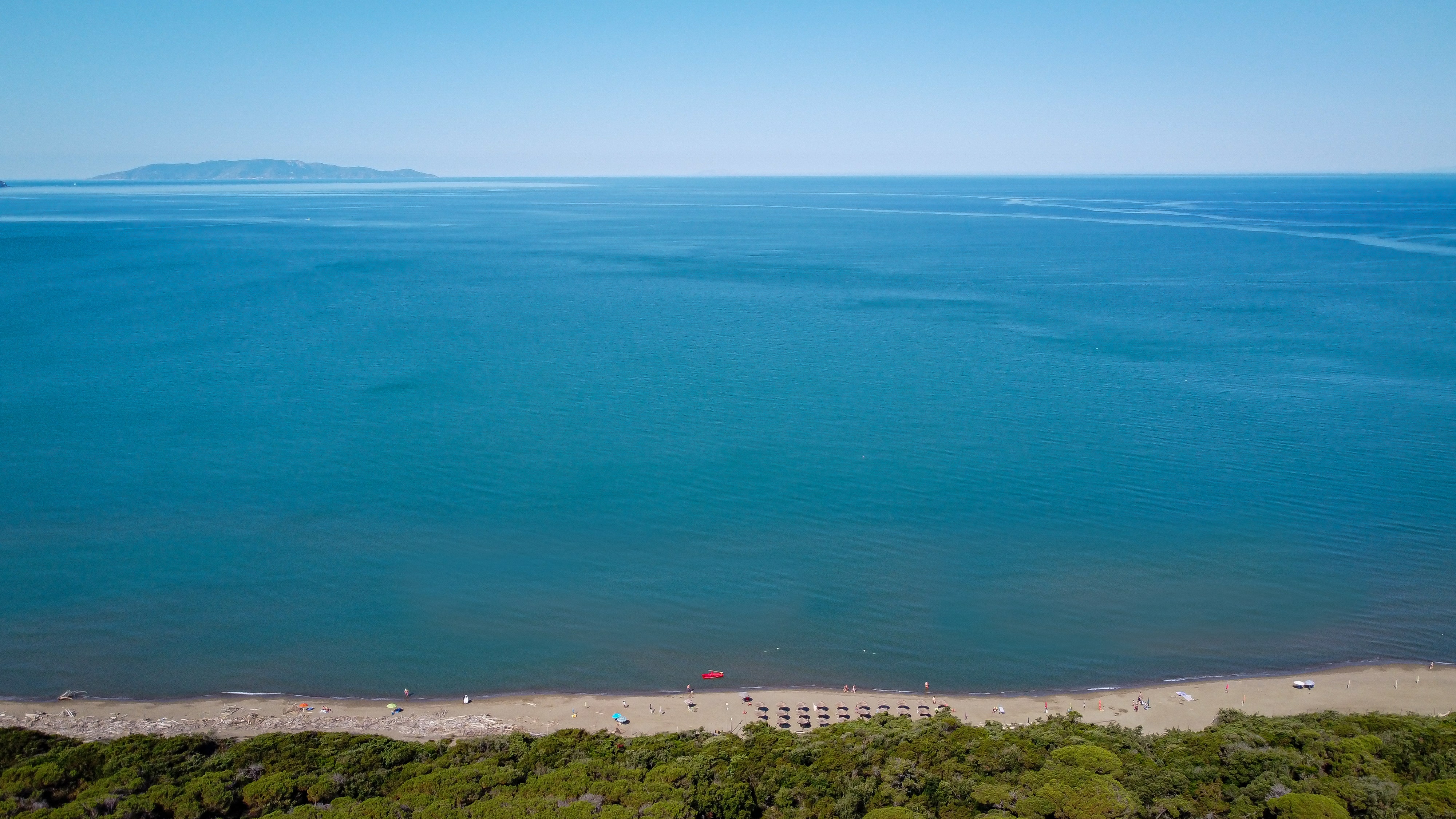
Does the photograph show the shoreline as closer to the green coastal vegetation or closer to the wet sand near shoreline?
the wet sand near shoreline

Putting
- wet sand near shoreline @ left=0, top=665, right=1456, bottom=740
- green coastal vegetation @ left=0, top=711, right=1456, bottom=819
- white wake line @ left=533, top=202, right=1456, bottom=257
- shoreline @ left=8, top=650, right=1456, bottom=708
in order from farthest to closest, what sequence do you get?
white wake line @ left=533, top=202, right=1456, bottom=257 < shoreline @ left=8, top=650, right=1456, bottom=708 < wet sand near shoreline @ left=0, top=665, right=1456, bottom=740 < green coastal vegetation @ left=0, top=711, right=1456, bottom=819

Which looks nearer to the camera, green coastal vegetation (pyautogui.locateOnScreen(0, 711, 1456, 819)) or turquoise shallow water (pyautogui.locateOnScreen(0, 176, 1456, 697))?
green coastal vegetation (pyautogui.locateOnScreen(0, 711, 1456, 819))

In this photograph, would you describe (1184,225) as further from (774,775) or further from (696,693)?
(774,775)

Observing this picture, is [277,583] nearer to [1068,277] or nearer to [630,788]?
[630,788]

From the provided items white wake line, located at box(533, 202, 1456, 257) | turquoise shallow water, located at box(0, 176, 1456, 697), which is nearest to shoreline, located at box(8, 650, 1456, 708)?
turquoise shallow water, located at box(0, 176, 1456, 697)

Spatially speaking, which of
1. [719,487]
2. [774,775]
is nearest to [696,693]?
[774,775]

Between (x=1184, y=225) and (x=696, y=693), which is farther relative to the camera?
(x=1184, y=225)

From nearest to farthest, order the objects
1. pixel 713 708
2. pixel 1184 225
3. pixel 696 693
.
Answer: pixel 713 708, pixel 696 693, pixel 1184 225

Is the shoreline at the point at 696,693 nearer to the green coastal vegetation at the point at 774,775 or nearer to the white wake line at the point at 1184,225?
the green coastal vegetation at the point at 774,775
